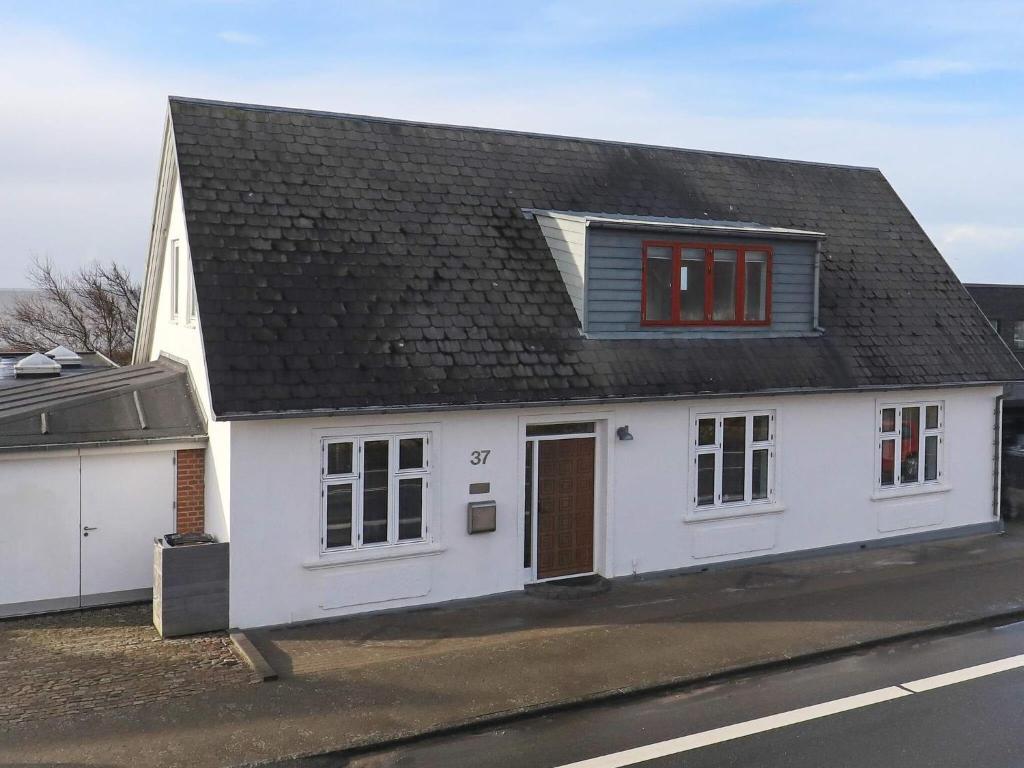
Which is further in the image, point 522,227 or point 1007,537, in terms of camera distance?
point 1007,537

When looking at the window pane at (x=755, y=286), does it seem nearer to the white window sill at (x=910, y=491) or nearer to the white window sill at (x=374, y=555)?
the white window sill at (x=910, y=491)

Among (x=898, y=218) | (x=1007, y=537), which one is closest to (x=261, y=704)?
(x=1007, y=537)

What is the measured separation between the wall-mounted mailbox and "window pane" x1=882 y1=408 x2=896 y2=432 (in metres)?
6.75

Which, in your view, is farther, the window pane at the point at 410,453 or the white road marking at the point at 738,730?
the window pane at the point at 410,453

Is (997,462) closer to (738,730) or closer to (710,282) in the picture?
(710,282)

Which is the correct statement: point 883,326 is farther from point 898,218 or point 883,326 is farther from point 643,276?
point 643,276

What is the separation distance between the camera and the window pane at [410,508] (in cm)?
1199

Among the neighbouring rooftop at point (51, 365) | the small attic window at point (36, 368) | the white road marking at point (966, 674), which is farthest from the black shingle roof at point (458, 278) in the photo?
the small attic window at point (36, 368)

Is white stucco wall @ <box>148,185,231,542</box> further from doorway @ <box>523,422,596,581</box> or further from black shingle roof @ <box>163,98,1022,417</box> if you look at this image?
doorway @ <box>523,422,596,581</box>

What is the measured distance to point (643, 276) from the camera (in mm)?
13828

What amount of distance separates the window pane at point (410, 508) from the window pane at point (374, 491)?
0.63ft

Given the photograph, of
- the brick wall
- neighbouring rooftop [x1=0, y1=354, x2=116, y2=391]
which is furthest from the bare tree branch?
the brick wall

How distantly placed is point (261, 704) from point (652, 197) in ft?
32.4

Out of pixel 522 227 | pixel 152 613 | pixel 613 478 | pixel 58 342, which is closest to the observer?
pixel 152 613
